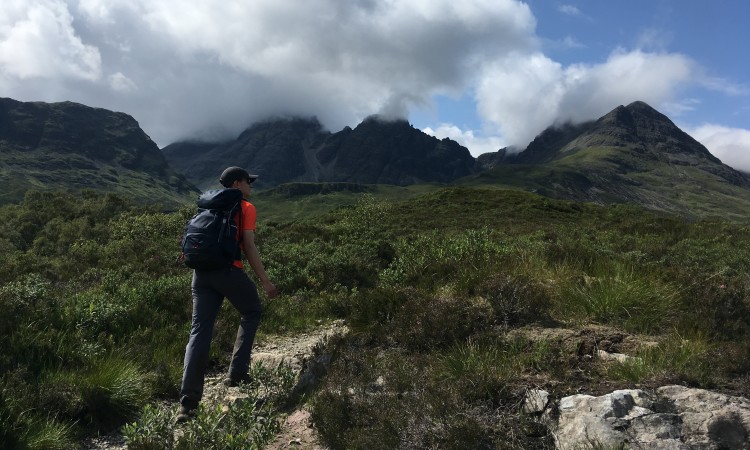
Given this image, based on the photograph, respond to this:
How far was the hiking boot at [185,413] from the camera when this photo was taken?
176 inches

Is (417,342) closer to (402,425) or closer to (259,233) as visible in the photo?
(402,425)

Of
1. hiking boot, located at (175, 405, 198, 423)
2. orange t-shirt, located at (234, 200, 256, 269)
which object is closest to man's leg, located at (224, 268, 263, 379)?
orange t-shirt, located at (234, 200, 256, 269)

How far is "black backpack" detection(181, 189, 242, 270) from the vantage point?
15.8 feet

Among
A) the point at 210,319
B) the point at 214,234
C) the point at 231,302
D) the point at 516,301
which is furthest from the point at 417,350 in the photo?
the point at 214,234

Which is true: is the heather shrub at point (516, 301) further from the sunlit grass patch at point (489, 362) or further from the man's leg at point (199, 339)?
the man's leg at point (199, 339)

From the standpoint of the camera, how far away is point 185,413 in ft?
14.9

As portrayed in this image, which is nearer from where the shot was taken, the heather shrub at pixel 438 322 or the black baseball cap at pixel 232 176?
the heather shrub at pixel 438 322

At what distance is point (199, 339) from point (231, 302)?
51 cm

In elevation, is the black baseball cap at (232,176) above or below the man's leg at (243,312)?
above

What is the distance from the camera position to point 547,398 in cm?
364

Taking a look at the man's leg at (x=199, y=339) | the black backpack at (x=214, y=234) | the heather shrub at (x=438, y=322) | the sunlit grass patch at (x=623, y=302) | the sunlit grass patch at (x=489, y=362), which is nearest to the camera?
the sunlit grass patch at (x=489, y=362)

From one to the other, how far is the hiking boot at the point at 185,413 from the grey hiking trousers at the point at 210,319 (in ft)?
0.14

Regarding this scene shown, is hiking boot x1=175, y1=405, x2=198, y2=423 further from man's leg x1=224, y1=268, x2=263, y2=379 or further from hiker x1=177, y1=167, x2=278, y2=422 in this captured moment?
man's leg x1=224, y1=268, x2=263, y2=379

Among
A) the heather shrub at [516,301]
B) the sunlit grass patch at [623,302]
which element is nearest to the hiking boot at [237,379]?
the heather shrub at [516,301]
